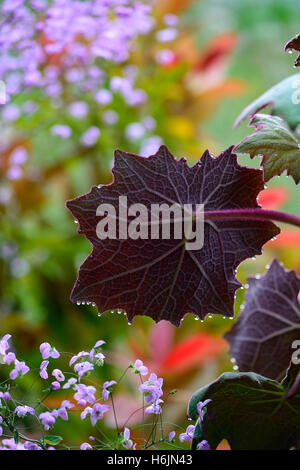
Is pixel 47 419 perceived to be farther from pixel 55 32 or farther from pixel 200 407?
pixel 55 32

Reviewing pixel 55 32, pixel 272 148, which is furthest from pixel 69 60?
pixel 272 148

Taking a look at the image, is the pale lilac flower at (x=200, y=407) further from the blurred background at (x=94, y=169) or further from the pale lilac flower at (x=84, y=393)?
the blurred background at (x=94, y=169)

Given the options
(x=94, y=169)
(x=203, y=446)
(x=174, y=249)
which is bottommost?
Result: (x=203, y=446)

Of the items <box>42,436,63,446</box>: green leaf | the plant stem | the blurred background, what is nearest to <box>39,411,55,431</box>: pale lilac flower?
<box>42,436,63,446</box>: green leaf

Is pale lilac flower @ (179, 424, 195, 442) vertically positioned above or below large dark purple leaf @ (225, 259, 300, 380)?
below

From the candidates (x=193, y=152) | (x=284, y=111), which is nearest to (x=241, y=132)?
(x=193, y=152)

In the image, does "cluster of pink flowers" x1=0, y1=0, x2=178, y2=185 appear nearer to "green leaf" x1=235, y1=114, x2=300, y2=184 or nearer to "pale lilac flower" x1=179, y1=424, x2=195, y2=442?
"green leaf" x1=235, y1=114, x2=300, y2=184

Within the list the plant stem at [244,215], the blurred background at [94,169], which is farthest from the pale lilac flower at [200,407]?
the blurred background at [94,169]
